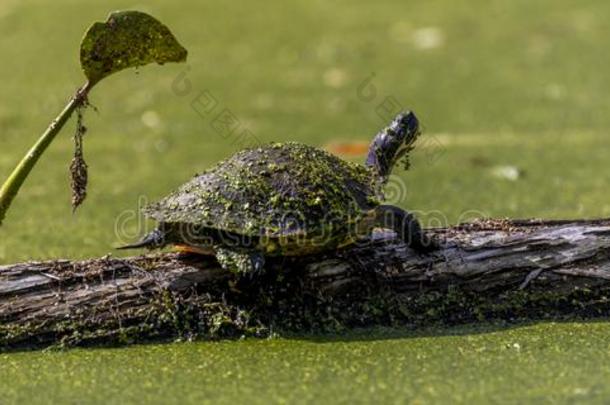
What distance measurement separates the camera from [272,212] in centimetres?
225

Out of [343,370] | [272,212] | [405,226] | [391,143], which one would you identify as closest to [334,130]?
[391,143]

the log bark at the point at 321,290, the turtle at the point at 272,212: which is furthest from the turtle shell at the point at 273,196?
the log bark at the point at 321,290

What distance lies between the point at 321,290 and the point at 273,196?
264mm

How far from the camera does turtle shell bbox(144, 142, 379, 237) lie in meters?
2.24

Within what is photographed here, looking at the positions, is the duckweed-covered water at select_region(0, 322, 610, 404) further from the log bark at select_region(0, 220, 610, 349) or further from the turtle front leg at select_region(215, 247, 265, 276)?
the turtle front leg at select_region(215, 247, 265, 276)

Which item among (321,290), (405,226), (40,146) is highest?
(40,146)

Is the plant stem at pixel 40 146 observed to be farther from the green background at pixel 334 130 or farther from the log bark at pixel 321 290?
the green background at pixel 334 130

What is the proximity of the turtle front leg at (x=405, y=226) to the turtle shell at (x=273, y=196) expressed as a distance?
1.6 inches

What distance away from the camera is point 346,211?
2295 mm

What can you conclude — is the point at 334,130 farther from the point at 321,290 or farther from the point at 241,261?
the point at 241,261

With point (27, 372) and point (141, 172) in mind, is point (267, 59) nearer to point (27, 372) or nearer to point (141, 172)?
point (141, 172)

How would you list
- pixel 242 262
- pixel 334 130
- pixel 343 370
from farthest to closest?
pixel 334 130 → pixel 242 262 → pixel 343 370

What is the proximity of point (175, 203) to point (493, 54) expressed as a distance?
12.2ft

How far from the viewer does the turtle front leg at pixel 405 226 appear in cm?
235
